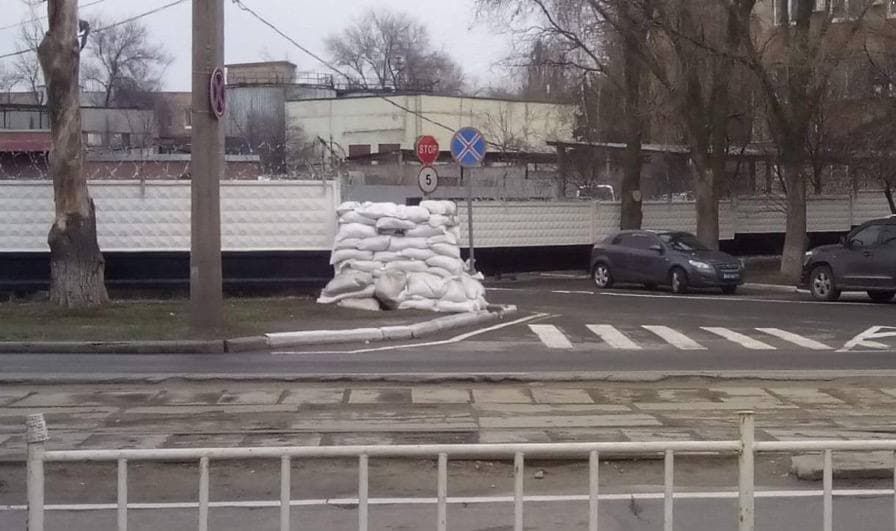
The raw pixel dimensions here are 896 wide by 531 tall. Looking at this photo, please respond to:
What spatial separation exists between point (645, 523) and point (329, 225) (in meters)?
17.2

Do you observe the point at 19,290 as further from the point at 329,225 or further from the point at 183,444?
the point at 183,444

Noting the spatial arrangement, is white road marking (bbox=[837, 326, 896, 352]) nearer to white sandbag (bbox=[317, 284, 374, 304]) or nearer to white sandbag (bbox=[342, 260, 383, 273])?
white sandbag (bbox=[317, 284, 374, 304])

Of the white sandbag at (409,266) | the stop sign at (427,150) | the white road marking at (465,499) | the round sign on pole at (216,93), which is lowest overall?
the white road marking at (465,499)

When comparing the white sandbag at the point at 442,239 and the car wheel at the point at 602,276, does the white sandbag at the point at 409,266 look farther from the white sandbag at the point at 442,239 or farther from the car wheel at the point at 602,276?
the car wheel at the point at 602,276

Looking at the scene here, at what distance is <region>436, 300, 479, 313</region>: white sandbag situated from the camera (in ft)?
67.1

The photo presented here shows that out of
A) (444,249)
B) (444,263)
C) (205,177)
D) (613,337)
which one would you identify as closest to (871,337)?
(613,337)

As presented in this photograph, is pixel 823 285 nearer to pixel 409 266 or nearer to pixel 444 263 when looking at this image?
pixel 444 263

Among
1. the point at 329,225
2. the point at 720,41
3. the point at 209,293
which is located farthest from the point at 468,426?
the point at 720,41

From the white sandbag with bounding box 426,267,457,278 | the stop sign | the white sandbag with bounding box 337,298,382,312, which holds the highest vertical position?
the stop sign

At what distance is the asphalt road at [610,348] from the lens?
13969mm

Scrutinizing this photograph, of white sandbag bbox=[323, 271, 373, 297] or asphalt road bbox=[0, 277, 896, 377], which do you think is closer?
asphalt road bbox=[0, 277, 896, 377]

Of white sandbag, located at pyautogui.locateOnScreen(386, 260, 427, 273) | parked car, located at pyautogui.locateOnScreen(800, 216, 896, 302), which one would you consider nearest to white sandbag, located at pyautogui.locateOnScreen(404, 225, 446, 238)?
white sandbag, located at pyautogui.locateOnScreen(386, 260, 427, 273)

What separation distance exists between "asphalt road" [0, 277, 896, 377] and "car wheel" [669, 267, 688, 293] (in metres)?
2.92

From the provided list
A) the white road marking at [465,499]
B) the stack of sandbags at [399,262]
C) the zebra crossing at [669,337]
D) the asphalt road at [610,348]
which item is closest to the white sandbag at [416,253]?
the stack of sandbags at [399,262]
